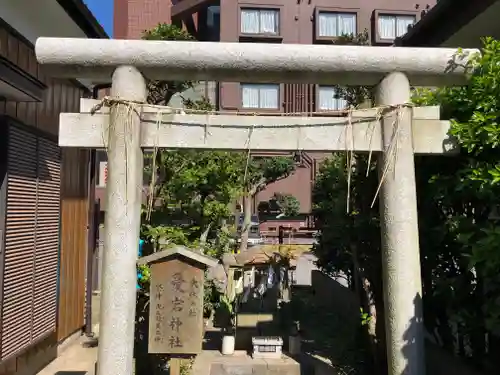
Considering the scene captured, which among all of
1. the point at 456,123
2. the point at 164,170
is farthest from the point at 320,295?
the point at 456,123

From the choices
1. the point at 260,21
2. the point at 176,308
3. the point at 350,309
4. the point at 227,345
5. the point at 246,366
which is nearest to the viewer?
the point at 176,308

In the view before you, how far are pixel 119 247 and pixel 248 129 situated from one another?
5.65ft

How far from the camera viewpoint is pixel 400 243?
16.0 feet

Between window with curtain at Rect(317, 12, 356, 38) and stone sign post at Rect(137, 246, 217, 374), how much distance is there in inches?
903

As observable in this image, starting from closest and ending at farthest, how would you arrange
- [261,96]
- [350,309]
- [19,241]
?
[19,241] < [350,309] < [261,96]

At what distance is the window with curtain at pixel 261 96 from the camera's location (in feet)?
83.5

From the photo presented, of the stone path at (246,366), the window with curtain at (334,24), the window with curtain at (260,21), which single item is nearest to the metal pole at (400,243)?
the stone path at (246,366)

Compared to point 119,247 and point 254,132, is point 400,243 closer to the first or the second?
point 254,132

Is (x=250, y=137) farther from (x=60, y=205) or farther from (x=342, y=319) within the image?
(x=342, y=319)

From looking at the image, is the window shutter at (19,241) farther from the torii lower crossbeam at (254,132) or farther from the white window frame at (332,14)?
the white window frame at (332,14)

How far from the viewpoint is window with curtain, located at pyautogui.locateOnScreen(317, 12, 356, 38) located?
26500 mm

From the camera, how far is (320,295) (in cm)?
1606

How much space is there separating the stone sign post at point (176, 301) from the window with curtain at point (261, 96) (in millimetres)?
20337

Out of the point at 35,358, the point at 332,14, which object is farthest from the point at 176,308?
the point at 332,14
